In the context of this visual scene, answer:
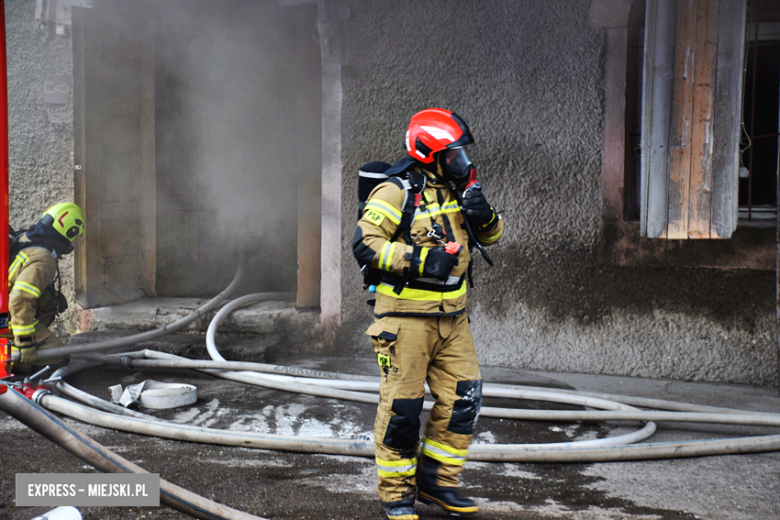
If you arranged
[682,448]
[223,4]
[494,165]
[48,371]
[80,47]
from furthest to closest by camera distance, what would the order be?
[223,4], [80,47], [494,165], [48,371], [682,448]

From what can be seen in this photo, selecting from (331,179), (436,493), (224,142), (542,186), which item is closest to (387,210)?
(436,493)

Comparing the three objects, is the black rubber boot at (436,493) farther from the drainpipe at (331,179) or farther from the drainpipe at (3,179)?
the drainpipe at (331,179)

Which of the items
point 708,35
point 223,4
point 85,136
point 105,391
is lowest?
point 105,391

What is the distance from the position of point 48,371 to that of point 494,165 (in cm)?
365

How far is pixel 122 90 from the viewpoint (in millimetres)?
6344

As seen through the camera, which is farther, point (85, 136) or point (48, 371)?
point (85, 136)

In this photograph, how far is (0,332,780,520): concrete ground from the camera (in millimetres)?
2883

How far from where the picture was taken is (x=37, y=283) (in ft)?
15.5

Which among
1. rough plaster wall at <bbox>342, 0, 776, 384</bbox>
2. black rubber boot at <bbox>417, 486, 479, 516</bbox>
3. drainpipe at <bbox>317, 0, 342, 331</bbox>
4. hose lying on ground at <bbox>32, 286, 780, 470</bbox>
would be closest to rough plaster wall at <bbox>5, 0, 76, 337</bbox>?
hose lying on ground at <bbox>32, 286, 780, 470</bbox>

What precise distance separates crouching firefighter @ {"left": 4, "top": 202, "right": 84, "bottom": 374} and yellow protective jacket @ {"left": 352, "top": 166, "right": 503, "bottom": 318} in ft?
9.95

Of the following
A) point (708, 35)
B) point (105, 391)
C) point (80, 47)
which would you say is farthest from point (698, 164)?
point (80, 47)

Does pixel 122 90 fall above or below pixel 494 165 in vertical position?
above

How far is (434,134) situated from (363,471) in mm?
1674

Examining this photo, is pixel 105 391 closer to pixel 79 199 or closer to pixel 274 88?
pixel 79 199
